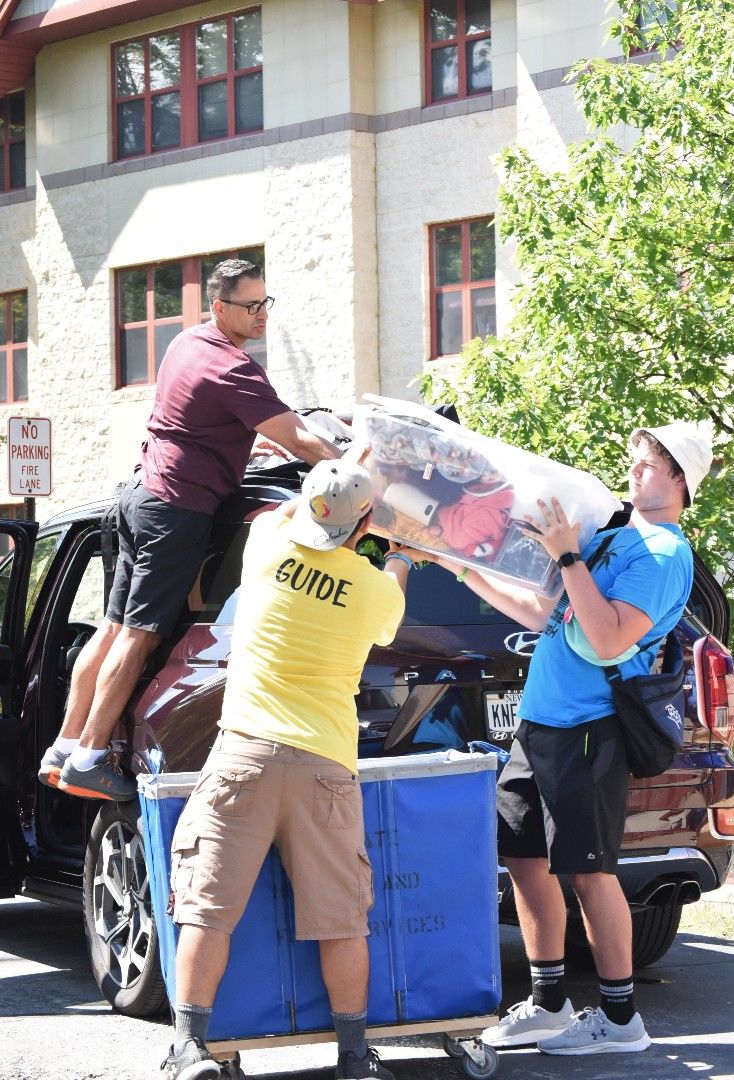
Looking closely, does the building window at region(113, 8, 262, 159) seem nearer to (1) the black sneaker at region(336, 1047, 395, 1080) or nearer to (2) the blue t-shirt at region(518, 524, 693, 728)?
(2) the blue t-shirt at region(518, 524, 693, 728)

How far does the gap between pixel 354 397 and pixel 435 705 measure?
50.9 feet

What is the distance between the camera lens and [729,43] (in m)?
9.62

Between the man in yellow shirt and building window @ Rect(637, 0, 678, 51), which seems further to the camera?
building window @ Rect(637, 0, 678, 51)

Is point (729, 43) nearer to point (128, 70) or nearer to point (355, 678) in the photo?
point (355, 678)

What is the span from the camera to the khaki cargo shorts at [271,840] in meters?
4.96

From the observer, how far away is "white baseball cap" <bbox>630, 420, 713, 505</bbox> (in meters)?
5.49

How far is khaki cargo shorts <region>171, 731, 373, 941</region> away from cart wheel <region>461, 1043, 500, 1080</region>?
63 centimetres

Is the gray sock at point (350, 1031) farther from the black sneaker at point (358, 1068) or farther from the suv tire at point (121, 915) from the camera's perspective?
the suv tire at point (121, 915)

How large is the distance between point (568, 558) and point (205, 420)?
153cm

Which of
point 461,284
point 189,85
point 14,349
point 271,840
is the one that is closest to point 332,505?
point 271,840

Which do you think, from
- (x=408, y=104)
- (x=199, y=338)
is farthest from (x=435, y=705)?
(x=408, y=104)

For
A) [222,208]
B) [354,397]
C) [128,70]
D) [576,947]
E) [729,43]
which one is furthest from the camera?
[128,70]

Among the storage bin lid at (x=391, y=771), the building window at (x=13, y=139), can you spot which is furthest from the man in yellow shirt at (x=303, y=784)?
the building window at (x=13, y=139)

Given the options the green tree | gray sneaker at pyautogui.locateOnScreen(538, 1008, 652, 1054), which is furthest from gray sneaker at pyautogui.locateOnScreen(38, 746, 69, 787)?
the green tree
